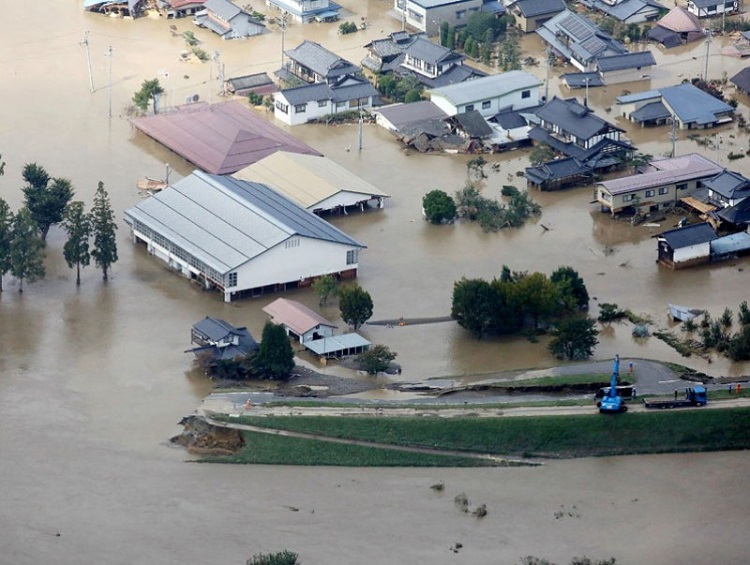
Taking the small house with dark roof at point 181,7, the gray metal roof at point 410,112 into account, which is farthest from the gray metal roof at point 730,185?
the small house with dark roof at point 181,7

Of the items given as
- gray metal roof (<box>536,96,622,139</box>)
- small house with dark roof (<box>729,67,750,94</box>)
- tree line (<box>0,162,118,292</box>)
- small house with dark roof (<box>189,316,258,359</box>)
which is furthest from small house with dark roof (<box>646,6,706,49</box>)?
small house with dark roof (<box>189,316,258,359</box>)

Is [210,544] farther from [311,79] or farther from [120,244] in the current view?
[311,79]

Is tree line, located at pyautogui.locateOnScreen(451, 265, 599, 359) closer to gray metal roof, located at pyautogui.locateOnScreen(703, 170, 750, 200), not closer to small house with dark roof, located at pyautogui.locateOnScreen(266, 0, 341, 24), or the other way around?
gray metal roof, located at pyautogui.locateOnScreen(703, 170, 750, 200)

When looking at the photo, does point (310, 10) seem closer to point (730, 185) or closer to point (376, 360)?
point (730, 185)

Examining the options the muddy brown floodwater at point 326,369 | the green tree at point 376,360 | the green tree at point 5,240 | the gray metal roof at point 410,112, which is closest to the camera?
the muddy brown floodwater at point 326,369

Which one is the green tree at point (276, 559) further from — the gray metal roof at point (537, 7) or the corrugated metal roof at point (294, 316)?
the gray metal roof at point (537, 7)
